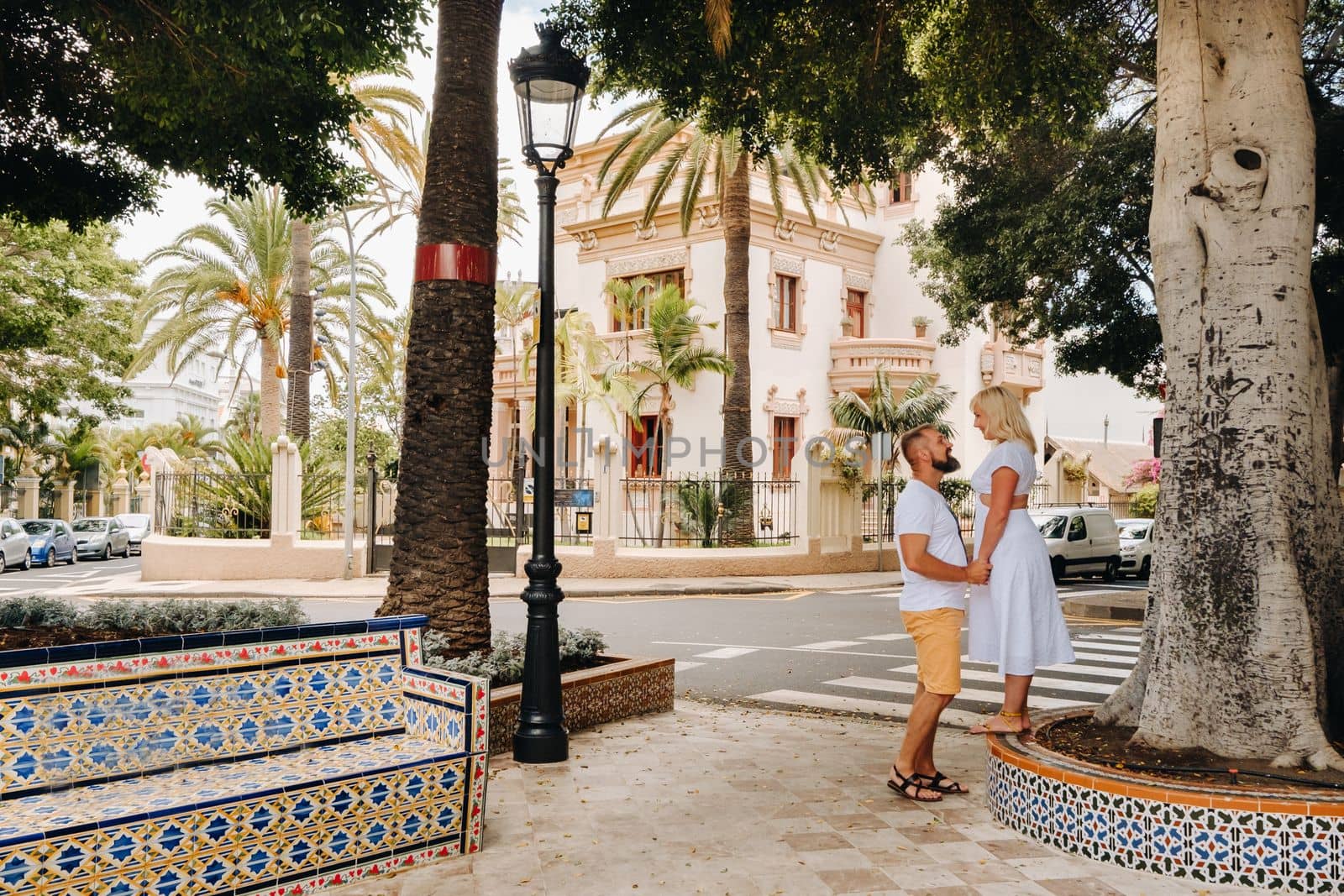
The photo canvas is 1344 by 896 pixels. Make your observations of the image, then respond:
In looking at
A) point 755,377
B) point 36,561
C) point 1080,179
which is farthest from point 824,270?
point 36,561

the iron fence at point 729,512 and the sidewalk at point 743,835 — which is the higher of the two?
the iron fence at point 729,512

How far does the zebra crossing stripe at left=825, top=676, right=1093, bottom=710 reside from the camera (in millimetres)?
8906

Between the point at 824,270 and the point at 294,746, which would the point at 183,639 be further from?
the point at 824,270

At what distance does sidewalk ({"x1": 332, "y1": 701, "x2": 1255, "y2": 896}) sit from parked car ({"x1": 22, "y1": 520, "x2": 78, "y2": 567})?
1186 inches

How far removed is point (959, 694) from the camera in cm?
901

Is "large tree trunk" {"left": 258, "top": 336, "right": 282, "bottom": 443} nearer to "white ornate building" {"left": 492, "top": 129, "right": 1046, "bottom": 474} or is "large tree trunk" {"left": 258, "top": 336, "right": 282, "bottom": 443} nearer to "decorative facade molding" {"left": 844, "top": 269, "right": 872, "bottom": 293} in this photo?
"white ornate building" {"left": 492, "top": 129, "right": 1046, "bottom": 474}

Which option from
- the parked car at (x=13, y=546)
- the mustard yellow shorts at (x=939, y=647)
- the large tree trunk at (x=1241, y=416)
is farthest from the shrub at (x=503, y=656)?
the parked car at (x=13, y=546)

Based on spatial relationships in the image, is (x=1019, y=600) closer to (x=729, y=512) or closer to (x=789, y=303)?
(x=729, y=512)

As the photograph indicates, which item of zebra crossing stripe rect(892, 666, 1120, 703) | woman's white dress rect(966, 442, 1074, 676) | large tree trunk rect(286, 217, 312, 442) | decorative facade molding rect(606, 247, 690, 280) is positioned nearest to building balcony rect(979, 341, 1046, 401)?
Answer: decorative facade molding rect(606, 247, 690, 280)

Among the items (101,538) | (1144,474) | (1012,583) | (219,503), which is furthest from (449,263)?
(1144,474)

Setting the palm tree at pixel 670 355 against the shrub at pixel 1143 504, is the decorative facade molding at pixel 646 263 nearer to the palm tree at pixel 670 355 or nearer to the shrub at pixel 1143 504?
the palm tree at pixel 670 355

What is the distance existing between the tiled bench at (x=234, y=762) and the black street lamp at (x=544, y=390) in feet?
4.24

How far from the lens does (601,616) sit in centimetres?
1533

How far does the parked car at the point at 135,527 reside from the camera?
Answer: 1576 inches
